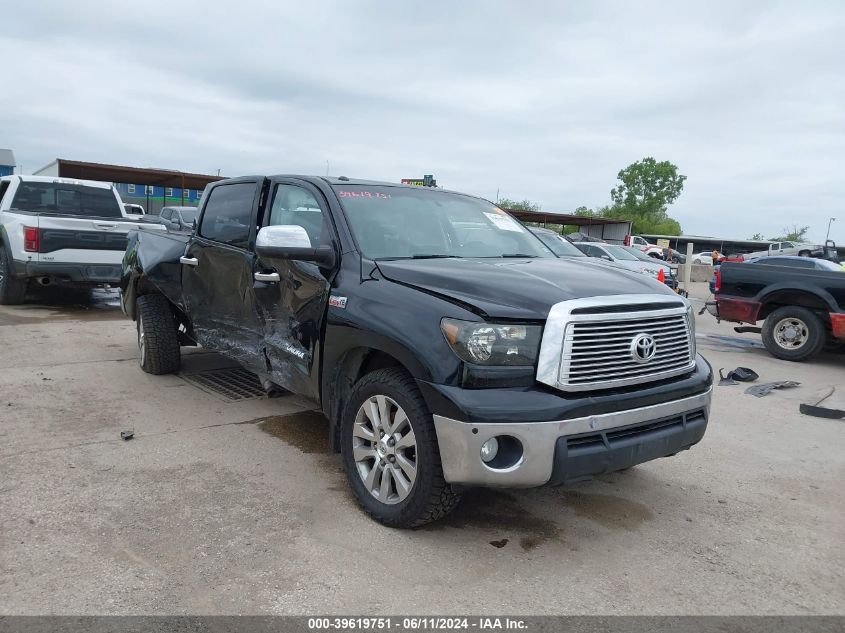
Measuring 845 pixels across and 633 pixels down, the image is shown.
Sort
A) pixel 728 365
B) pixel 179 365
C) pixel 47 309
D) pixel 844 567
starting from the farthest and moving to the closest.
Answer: pixel 47 309
pixel 728 365
pixel 179 365
pixel 844 567

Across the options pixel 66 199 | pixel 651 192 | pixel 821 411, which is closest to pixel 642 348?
pixel 821 411

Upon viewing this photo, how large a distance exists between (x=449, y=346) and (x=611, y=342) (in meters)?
0.78

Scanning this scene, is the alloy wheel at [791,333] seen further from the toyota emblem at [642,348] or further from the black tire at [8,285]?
→ the black tire at [8,285]

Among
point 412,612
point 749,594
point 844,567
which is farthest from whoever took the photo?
point 844,567

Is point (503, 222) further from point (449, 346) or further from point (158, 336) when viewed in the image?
point (158, 336)

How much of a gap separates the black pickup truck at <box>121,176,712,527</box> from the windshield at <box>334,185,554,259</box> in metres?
0.01

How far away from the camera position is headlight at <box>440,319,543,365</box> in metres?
2.98

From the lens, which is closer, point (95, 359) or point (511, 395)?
point (511, 395)

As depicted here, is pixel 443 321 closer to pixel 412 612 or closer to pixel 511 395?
pixel 511 395

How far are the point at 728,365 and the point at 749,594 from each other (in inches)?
241

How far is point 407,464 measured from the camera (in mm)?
3211

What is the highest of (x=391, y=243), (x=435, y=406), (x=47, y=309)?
(x=391, y=243)

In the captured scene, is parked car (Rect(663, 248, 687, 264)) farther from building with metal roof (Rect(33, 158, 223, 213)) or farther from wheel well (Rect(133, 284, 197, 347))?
wheel well (Rect(133, 284, 197, 347))

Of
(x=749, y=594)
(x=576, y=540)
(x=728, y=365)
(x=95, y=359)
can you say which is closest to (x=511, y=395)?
(x=576, y=540)
